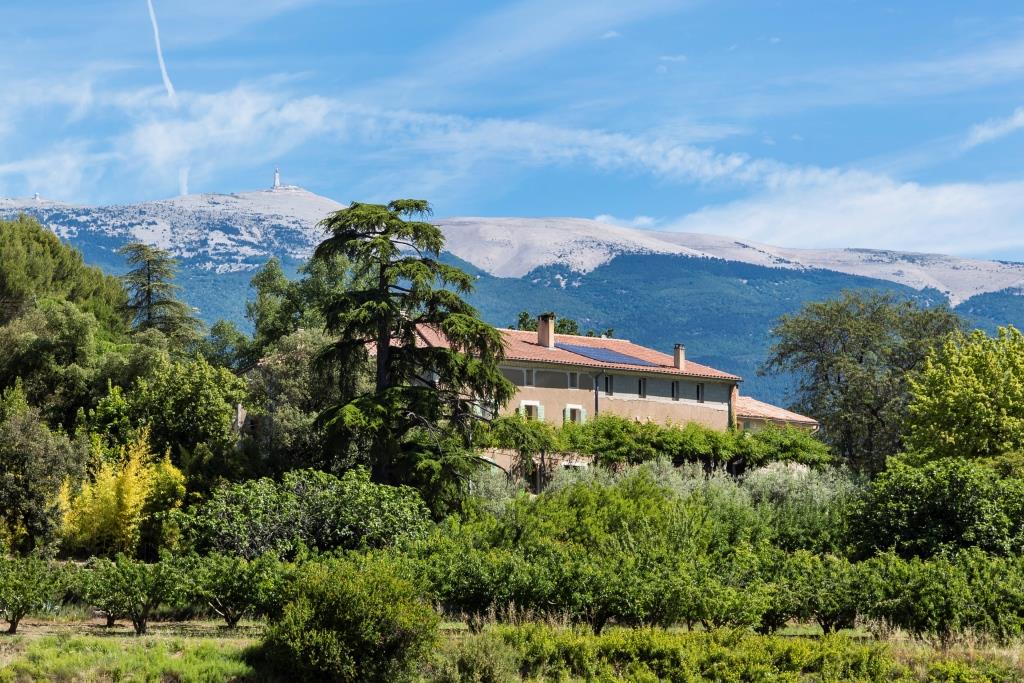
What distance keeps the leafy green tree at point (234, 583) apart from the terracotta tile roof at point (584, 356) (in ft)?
85.3

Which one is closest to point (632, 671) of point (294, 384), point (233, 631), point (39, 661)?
point (233, 631)

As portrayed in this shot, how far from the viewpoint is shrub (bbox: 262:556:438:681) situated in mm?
21656

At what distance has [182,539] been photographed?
31953 millimetres

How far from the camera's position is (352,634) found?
2192cm

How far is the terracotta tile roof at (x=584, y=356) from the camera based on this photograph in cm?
5565

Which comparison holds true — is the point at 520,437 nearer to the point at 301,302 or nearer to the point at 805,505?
the point at 805,505

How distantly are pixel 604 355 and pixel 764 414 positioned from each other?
40.2 ft

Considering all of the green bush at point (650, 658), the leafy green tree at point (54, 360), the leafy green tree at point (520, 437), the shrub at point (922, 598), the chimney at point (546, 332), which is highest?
the chimney at point (546, 332)

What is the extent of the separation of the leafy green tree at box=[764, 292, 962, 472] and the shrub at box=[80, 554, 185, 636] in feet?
150

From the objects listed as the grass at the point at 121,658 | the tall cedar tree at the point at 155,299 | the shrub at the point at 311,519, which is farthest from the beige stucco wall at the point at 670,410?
the grass at the point at 121,658

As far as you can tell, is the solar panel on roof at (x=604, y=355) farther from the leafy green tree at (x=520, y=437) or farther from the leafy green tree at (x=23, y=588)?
the leafy green tree at (x=23, y=588)

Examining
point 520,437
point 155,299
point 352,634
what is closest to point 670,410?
point 520,437

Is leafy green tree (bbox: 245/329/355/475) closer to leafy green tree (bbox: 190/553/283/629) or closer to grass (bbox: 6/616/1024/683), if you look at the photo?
leafy green tree (bbox: 190/553/283/629)

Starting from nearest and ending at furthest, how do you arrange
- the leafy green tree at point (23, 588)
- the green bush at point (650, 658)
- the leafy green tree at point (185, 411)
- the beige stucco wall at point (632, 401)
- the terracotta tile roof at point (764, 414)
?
the green bush at point (650, 658) → the leafy green tree at point (23, 588) → the leafy green tree at point (185, 411) → the beige stucco wall at point (632, 401) → the terracotta tile roof at point (764, 414)
